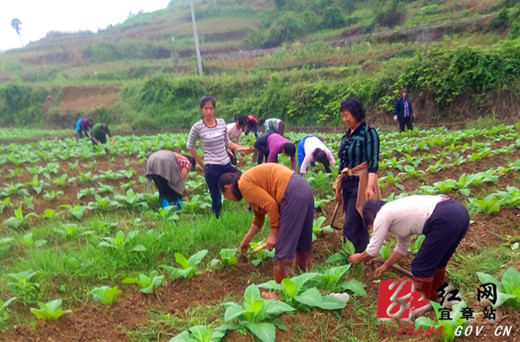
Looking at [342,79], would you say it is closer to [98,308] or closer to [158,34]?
[98,308]

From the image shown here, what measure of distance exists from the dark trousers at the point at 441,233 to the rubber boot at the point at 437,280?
135mm

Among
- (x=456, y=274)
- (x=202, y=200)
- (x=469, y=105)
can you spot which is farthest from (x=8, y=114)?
(x=456, y=274)

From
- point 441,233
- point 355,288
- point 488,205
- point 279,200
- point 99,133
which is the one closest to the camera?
point 441,233

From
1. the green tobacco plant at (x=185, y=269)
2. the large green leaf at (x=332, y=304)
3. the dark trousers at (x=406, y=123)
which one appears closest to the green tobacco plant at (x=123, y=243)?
the green tobacco plant at (x=185, y=269)

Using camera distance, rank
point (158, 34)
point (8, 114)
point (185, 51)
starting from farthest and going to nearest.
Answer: point (158, 34)
point (185, 51)
point (8, 114)

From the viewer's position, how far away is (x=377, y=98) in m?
18.3

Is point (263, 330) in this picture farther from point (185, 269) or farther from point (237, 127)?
point (237, 127)

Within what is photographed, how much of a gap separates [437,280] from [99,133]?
12.3 metres

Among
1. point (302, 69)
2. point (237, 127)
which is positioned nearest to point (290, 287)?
point (237, 127)

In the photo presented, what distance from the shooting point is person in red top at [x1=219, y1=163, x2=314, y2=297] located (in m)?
3.30

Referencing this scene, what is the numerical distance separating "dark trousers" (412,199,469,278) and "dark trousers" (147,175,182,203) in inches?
164

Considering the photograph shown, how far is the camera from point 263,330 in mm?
2398

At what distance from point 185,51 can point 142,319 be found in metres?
46.7

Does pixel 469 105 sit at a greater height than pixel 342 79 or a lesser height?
lesser
